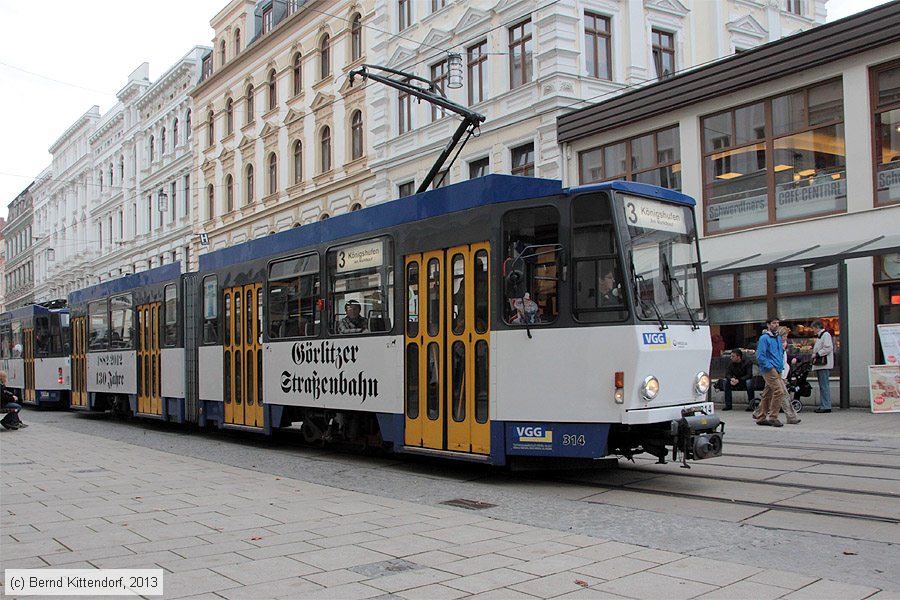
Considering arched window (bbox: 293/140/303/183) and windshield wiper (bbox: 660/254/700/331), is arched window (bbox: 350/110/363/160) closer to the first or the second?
arched window (bbox: 293/140/303/183)

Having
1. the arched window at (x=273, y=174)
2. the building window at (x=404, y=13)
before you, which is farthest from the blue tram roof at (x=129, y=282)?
the arched window at (x=273, y=174)

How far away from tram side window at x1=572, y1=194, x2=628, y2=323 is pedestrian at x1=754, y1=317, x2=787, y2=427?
20.5 feet

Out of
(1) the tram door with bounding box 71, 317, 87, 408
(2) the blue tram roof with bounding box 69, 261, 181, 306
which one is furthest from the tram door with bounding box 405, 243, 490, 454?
(1) the tram door with bounding box 71, 317, 87, 408

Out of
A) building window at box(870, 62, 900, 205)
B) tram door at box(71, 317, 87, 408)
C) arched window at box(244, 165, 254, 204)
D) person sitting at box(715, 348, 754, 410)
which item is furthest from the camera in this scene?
arched window at box(244, 165, 254, 204)

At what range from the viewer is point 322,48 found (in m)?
35.8

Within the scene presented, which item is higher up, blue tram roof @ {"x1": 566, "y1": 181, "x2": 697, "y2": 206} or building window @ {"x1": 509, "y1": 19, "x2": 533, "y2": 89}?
building window @ {"x1": 509, "y1": 19, "x2": 533, "y2": 89}

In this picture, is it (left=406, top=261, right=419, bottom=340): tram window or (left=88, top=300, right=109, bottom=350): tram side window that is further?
(left=88, top=300, right=109, bottom=350): tram side window

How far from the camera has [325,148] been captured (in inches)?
1411

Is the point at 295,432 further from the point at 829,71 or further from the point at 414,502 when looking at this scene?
the point at 829,71

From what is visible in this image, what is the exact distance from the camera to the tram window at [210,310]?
15266 millimetres

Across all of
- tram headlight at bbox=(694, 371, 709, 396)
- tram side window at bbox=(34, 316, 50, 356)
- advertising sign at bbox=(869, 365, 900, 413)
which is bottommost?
advertising sign at bbox=(869, 365, 900, 413)

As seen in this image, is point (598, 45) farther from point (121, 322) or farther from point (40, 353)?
point (40, 353)

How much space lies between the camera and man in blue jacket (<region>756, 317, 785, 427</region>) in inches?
541

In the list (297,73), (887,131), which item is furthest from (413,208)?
(297,73)
